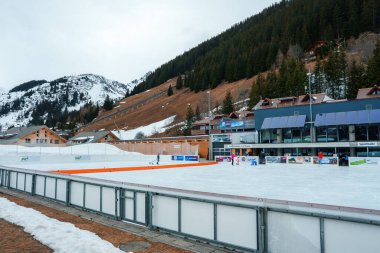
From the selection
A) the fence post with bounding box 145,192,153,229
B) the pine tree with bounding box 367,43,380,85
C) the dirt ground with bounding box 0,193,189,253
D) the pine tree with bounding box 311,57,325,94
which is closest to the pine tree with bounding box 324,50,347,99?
the pine tree with bounding box 311,57,325,94

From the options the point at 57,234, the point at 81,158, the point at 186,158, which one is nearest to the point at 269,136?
the point at 186,158

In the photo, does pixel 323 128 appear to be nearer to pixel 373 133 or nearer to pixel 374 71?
pixel 373 133

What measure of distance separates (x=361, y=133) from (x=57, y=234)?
45.7 m

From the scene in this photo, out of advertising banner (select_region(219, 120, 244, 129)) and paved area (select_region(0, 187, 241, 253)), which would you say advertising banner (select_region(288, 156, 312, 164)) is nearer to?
advertising banner (select_region(219, 120, 244, 129))

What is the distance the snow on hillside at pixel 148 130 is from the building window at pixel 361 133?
6783 centimetres

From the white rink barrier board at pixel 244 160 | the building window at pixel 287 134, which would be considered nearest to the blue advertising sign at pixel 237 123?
the building window at pixel 287 134

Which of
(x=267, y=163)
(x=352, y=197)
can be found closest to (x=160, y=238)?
(x=352, y=197)

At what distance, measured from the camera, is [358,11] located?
4218 inches

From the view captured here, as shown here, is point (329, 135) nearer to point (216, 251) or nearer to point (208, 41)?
point (216, 251)

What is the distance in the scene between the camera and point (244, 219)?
709 cm

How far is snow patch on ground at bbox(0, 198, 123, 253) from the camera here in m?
7.14

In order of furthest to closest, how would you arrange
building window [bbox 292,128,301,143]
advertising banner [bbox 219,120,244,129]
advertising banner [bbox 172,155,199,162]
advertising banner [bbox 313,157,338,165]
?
advertising banner [bbox 219,120,244,129], building window [bbox 292,128,301,143], advertising banner [bbox 172,155,199,162], advertising banner [bbox 313,157,338,165]

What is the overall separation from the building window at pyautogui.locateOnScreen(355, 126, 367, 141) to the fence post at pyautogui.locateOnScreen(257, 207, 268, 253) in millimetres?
43725

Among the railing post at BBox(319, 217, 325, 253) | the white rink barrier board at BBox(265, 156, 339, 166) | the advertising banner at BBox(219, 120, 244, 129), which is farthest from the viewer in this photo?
the advertising banner at BBox(219, 120, 244, 129)
